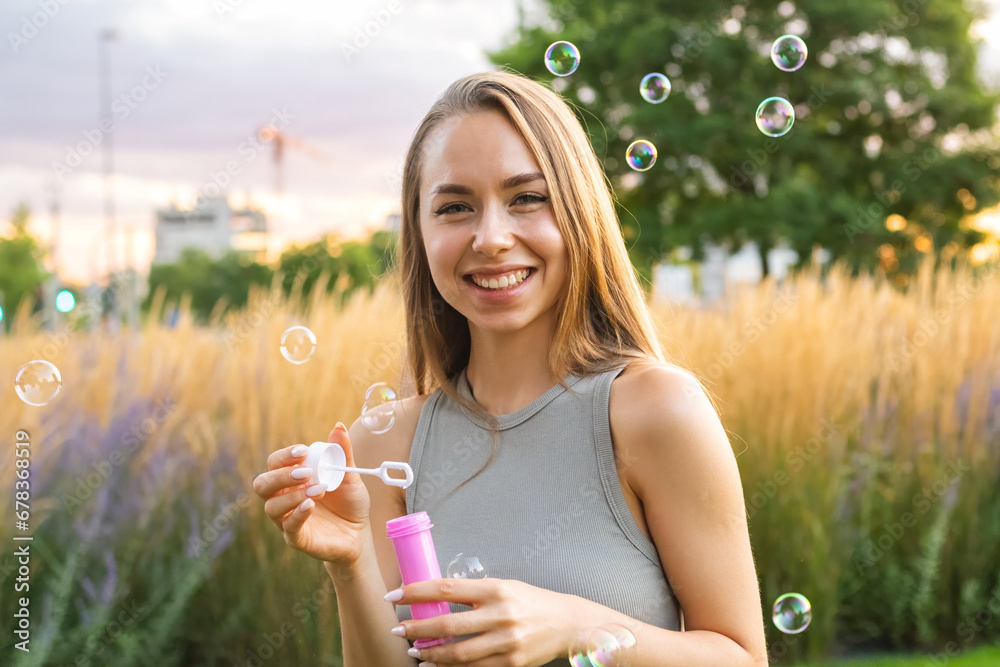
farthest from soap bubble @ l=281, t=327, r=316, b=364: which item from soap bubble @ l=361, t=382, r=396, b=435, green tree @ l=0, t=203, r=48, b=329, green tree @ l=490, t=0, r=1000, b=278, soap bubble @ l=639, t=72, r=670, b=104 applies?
green tree @ l=0, t=203, r=48, b=329

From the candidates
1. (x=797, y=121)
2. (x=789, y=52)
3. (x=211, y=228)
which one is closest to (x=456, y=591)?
(x=789, y=52)

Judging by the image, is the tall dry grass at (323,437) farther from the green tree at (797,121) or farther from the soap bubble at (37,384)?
the green tree at (797,121)

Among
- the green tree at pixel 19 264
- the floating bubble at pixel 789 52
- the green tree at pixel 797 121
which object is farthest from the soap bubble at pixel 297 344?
the green tree at pixel 19 264

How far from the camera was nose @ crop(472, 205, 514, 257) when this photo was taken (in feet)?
5.57

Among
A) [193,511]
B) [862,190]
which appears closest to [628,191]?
[862,190]

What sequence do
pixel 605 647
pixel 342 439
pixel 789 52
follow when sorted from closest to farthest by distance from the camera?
pixel 605 647 < pixel 342 439 < pixel 789 52

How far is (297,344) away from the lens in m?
2.84

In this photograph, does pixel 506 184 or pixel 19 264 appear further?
pixel 19 264

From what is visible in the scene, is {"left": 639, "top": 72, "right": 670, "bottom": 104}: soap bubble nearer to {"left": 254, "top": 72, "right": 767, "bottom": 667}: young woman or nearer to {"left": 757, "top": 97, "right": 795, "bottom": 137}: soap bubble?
{"left": 757, "top": 97, "right": 795, "bottom": 137}: soap bubble

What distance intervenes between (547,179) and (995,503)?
11.4 feet

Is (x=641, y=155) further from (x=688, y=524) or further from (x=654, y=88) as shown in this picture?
(x=688, y=524)

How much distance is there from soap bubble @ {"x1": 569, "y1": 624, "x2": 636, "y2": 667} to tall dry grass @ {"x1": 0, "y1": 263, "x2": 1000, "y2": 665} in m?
1.99

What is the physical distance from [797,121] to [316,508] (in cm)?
1947

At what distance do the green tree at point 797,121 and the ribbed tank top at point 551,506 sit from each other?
1664cm
